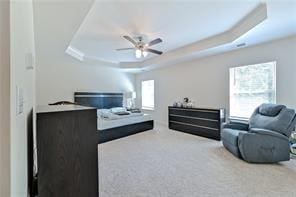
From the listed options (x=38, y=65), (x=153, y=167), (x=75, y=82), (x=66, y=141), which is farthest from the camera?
(x=75, y=82)

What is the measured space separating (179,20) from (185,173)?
2.78 m

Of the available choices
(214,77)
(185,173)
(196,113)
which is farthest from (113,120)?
(214,77)

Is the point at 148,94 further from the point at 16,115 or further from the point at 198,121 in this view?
the point at 16,115

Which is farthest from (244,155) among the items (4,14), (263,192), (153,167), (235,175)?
(4,14)

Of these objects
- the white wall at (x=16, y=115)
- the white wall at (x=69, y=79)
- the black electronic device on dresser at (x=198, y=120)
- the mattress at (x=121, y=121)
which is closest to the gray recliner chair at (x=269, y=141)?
the black electronic device on dresser at (x=198, y=120)

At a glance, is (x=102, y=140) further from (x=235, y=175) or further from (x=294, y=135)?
(x=294, y=135)

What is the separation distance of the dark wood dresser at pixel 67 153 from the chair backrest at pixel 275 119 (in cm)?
341

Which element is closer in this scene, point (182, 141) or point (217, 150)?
point (217, 150)

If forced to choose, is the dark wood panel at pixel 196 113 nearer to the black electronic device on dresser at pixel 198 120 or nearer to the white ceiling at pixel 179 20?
the black electronic device on dresser at pixel 198 120

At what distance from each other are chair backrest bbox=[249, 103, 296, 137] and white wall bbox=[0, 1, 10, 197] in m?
4.05

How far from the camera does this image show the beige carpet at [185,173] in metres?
2.46

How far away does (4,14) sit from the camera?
2.19 ft

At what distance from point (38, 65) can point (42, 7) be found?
387cm

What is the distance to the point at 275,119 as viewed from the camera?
11.9 ft
